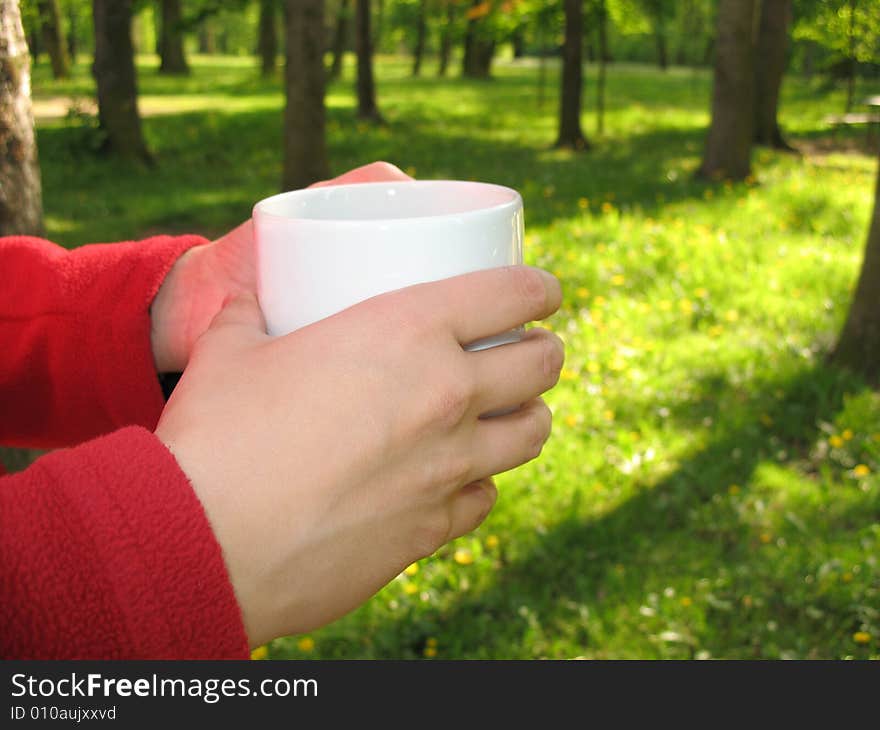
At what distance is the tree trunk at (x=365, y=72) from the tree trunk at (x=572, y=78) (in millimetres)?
3491

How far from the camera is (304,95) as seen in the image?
28.7 feet

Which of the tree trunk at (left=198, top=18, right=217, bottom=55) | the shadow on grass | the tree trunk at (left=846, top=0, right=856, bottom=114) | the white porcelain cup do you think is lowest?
the shadow on grass

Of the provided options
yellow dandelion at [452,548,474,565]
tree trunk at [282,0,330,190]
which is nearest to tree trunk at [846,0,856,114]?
tree trunk at [282,0,330,190]

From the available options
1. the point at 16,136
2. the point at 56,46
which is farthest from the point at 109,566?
the point at 56,46

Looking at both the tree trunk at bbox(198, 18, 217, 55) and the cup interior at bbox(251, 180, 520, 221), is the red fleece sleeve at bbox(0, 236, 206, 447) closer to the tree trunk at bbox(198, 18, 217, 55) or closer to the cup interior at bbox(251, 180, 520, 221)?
the cup interior at bbox(251, 180, 520, 221)

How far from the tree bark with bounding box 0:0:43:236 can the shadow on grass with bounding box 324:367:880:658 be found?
161 cm

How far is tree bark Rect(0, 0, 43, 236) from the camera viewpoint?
229cm

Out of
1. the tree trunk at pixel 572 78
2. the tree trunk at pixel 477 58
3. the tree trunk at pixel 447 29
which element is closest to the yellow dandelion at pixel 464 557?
the tree trunk at pixel 572 78

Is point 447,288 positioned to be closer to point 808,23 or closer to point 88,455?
point 88,455

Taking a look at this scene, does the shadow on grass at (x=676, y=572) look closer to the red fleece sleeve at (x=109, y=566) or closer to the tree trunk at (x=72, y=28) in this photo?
the red fleece sleeve at (x=109, y=566)

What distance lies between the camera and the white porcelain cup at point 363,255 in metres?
0.93

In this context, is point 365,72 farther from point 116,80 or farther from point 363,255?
point 363,255

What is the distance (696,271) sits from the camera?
18.0ft

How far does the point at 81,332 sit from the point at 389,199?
503mm
